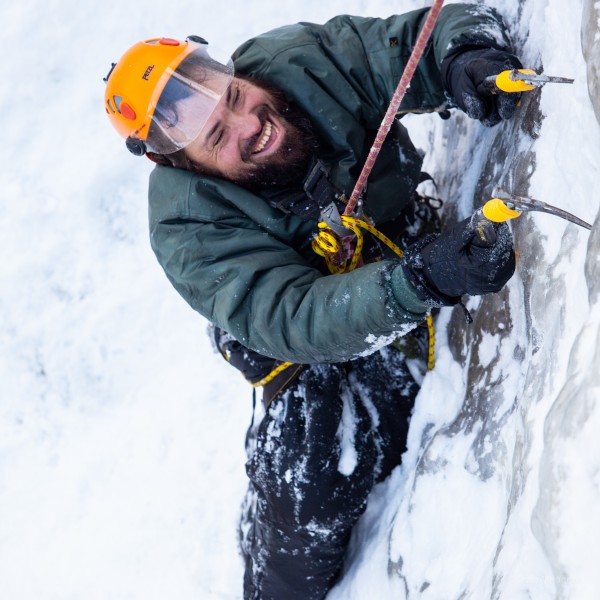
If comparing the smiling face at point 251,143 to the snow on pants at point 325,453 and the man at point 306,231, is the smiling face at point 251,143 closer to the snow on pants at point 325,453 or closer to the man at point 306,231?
the man at point 306,231

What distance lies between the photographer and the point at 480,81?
77.7 inches

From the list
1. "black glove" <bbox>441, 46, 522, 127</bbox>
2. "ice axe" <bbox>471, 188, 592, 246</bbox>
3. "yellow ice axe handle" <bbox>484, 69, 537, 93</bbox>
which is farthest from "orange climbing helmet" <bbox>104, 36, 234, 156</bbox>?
"ice axe" <bbox>471, 188, 592, 246</bbox>

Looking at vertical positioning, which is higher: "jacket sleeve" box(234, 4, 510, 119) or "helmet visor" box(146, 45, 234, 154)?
"jacket sleeve" box(234, 4, 510, 119)

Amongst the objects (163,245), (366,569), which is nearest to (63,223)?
(163,245)

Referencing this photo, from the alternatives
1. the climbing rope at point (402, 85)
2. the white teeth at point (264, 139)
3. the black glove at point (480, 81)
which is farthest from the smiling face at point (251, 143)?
the black glove at point (480, 81)

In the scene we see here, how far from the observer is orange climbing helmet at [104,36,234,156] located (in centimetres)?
219

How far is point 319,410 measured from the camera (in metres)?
2.45

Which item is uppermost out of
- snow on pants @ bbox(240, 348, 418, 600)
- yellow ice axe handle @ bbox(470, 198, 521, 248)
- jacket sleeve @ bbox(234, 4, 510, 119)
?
jacket sleeve @ bbox(234, 4, 510, 119)

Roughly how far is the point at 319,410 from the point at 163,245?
2.57 ft

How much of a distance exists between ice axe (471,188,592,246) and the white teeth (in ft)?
2.90

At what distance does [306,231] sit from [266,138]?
0.32 m

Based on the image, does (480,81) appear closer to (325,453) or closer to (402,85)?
(402,85)

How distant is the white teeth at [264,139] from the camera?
2.22 m

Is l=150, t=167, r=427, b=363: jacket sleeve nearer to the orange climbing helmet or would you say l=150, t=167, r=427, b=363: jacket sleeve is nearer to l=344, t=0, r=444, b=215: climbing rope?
the orange climbing helmet
